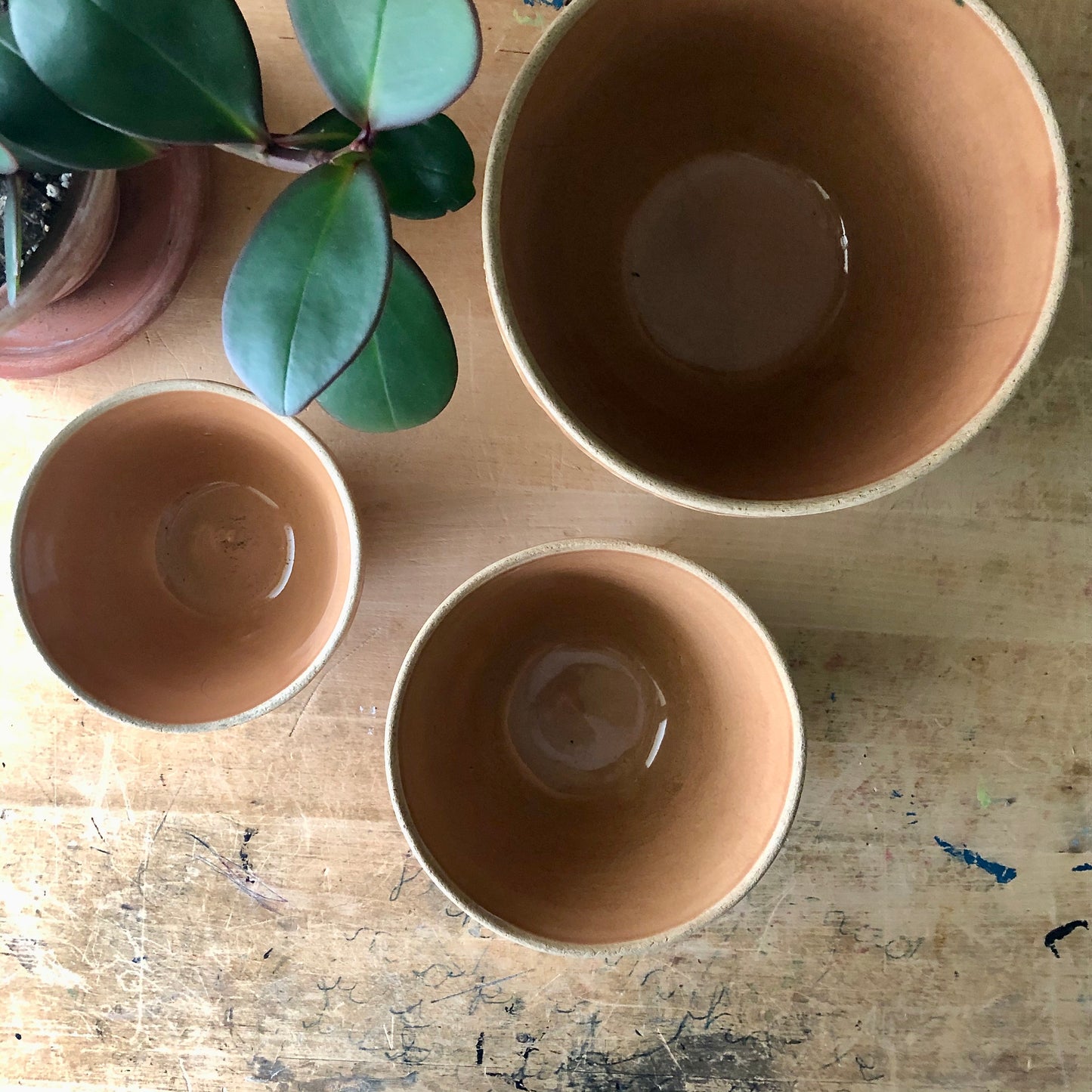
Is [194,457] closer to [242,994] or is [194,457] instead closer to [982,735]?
[242,994]

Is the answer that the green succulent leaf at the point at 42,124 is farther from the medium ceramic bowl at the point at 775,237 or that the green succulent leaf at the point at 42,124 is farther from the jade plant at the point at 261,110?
the medium ceramic bowl at the point at 775,237

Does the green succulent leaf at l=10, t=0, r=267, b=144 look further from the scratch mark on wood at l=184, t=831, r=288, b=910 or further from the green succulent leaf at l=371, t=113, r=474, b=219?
the scratch mark on wood at l=184, t=831, r=288, b=910

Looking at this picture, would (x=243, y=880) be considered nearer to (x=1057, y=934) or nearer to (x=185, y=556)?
(x=185, y=556)

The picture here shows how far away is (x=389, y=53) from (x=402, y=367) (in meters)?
0.18

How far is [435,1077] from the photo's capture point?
2.51 ft

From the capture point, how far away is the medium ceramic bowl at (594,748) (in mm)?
615

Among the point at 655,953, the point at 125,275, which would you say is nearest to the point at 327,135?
the point at 125,275

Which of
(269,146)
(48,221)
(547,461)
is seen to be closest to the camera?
(269,146)

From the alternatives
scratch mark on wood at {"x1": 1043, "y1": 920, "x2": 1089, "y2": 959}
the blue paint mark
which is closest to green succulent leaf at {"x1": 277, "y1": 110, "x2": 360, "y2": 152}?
the blue paint mark

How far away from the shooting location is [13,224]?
1.80 ft

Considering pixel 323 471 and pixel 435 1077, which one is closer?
pixel 323 471

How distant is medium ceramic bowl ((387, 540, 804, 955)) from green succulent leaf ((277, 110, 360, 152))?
287mm

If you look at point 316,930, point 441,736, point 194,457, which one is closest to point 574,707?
point 441,736

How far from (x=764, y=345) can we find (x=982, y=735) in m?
0.39
